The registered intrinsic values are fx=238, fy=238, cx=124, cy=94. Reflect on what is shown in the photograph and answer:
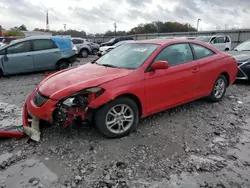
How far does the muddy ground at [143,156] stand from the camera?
282cm

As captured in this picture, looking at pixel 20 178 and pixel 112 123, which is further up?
pixel 112 123

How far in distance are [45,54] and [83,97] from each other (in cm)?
682

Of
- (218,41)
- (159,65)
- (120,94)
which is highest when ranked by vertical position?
(218,41)

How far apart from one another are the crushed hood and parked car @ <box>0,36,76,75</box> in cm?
591

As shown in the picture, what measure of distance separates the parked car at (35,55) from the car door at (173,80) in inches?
255

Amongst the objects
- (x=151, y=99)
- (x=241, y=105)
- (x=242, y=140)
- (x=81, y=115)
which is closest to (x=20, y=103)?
(x=81, y=115)

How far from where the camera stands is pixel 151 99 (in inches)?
159

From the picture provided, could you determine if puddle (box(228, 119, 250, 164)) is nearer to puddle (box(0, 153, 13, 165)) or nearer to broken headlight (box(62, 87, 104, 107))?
broken headlight (box(62, 87, 104, 107))

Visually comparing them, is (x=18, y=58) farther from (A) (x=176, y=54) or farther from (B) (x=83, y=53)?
(B) (x=83, y=53)

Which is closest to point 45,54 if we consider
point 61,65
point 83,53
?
point 61,65

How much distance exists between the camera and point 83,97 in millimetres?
3547

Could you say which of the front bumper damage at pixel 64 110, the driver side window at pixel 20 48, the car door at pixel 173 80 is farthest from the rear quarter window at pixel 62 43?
the front bumper damage at pixel 64 110

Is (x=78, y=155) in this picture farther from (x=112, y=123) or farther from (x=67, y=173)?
(x=112, y=123)

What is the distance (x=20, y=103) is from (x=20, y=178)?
3420 mm
